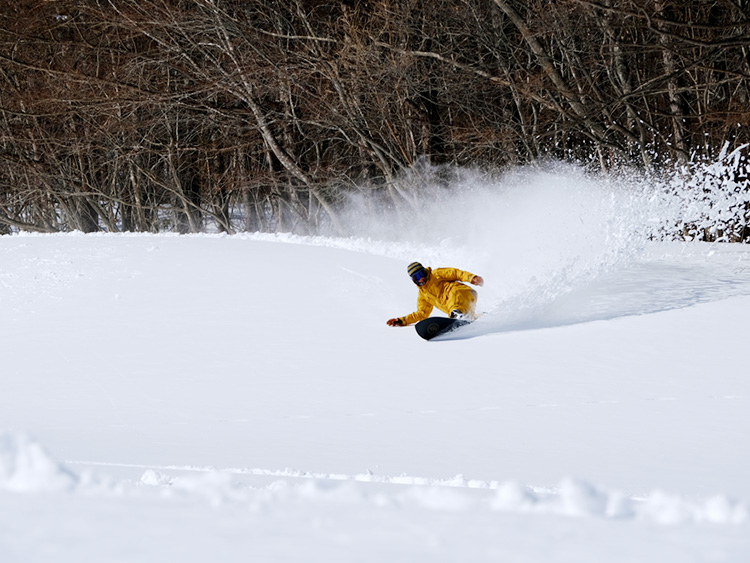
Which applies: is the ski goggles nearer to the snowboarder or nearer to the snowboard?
the snowboarder

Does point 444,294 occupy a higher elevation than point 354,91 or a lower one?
lower

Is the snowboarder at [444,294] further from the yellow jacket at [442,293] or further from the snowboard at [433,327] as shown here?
the snowboard at [433,327]

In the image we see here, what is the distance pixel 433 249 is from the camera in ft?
44.8

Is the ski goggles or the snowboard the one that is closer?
the snowboard

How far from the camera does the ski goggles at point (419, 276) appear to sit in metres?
8.05

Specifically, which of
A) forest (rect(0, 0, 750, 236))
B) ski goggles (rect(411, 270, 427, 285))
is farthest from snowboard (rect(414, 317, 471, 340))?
forest (rect(0, 0, 750, 236))

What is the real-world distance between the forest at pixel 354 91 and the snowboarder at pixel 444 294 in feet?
17.9

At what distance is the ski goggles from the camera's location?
8.05m

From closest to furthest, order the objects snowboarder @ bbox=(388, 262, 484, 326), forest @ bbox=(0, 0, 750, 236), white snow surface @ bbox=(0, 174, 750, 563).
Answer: white snow surface @ bbox=(0, 174, 750, 563)
snowboarder @ bbox=(388, 262, 484, 326)
forest @ bbox=(0, 0, 750, 236)

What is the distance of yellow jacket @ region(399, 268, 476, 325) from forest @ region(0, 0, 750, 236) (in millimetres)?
5453

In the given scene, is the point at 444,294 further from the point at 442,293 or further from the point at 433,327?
the point at 433,327

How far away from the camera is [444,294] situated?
27.2 feet

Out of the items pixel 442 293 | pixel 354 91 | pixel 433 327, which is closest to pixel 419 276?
pixel 442 293

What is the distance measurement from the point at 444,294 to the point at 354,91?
35.1ft
